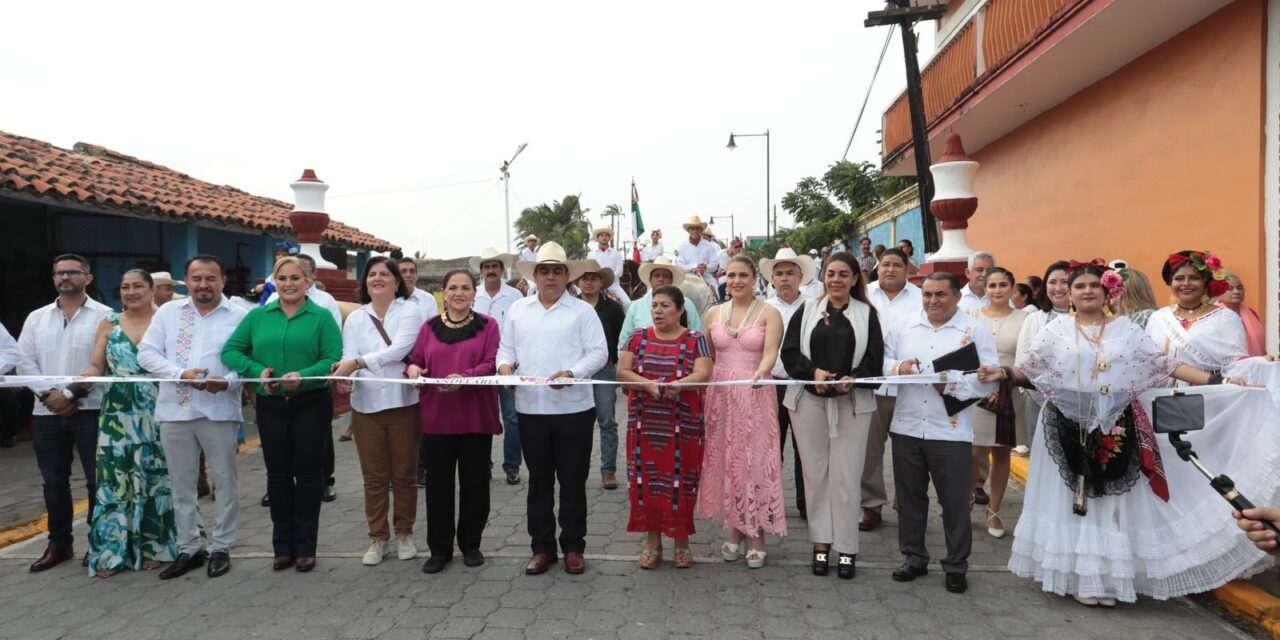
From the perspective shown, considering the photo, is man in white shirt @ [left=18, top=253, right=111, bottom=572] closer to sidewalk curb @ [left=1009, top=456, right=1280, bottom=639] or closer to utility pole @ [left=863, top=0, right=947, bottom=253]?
sidewalk curb @ [left=1009, top=456, right=1280, bottom=639]

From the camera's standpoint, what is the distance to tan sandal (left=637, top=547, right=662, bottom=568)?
187 inches

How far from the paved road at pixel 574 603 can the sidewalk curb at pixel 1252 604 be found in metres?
0.12

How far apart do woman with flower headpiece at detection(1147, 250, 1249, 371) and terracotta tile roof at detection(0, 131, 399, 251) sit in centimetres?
1046

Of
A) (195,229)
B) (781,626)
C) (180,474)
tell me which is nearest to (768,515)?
(781,626)

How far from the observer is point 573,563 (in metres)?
4.70

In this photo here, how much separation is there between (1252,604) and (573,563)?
11.8 ft

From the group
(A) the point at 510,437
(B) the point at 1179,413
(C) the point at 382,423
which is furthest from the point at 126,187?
(B) the point at 1179,413

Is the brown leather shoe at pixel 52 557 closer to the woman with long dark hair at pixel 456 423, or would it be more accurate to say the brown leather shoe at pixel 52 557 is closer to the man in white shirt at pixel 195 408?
the man in white shirt at pixel 195 408

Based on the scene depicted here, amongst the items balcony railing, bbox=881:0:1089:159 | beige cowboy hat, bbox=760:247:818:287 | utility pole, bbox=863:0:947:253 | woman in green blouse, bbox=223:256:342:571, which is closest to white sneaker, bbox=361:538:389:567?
woman in green blouse, bbox=223:256:342:571

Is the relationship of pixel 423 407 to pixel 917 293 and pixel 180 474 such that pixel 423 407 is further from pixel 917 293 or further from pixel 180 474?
pixel 917 293

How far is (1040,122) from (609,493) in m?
8.19

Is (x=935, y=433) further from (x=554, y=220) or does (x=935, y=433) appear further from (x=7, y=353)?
(x=554, y=220)

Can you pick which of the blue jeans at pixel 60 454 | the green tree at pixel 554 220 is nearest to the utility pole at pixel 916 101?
the blue jeans at pixel 60 454

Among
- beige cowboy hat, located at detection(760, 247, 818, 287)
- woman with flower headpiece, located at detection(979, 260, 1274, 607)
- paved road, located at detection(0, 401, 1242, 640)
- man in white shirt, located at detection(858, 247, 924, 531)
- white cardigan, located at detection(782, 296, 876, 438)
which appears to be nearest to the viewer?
paved road, located at detection(0, 401, 1242, 640)
